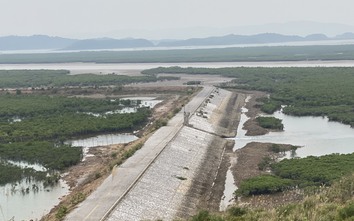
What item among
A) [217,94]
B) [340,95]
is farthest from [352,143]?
[217,94]

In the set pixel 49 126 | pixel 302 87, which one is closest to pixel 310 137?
pixel 49 126

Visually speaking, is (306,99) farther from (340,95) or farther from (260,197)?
(260,197)

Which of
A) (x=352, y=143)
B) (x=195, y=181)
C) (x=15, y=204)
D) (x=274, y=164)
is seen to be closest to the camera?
(x=15, y=204)

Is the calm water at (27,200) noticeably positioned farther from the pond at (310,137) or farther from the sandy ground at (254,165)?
the pond at (310,137)

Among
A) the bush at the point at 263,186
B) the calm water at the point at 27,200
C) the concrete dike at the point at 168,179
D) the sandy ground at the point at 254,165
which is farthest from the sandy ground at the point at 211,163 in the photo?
the bush at the point at 263,186

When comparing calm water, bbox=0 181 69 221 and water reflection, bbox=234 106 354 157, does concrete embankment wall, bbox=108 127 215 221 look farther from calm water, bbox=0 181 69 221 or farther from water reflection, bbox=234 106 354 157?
water reflection, bbox=234 106 354 157

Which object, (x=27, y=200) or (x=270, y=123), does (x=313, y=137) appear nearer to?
(x=270, y=123)

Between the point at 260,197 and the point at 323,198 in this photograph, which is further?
the point at 260,197

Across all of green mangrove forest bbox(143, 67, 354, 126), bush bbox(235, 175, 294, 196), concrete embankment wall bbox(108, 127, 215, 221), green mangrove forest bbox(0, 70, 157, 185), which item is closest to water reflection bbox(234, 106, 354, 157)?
green mangrove forest bbox(143, 67, 354, 126)
